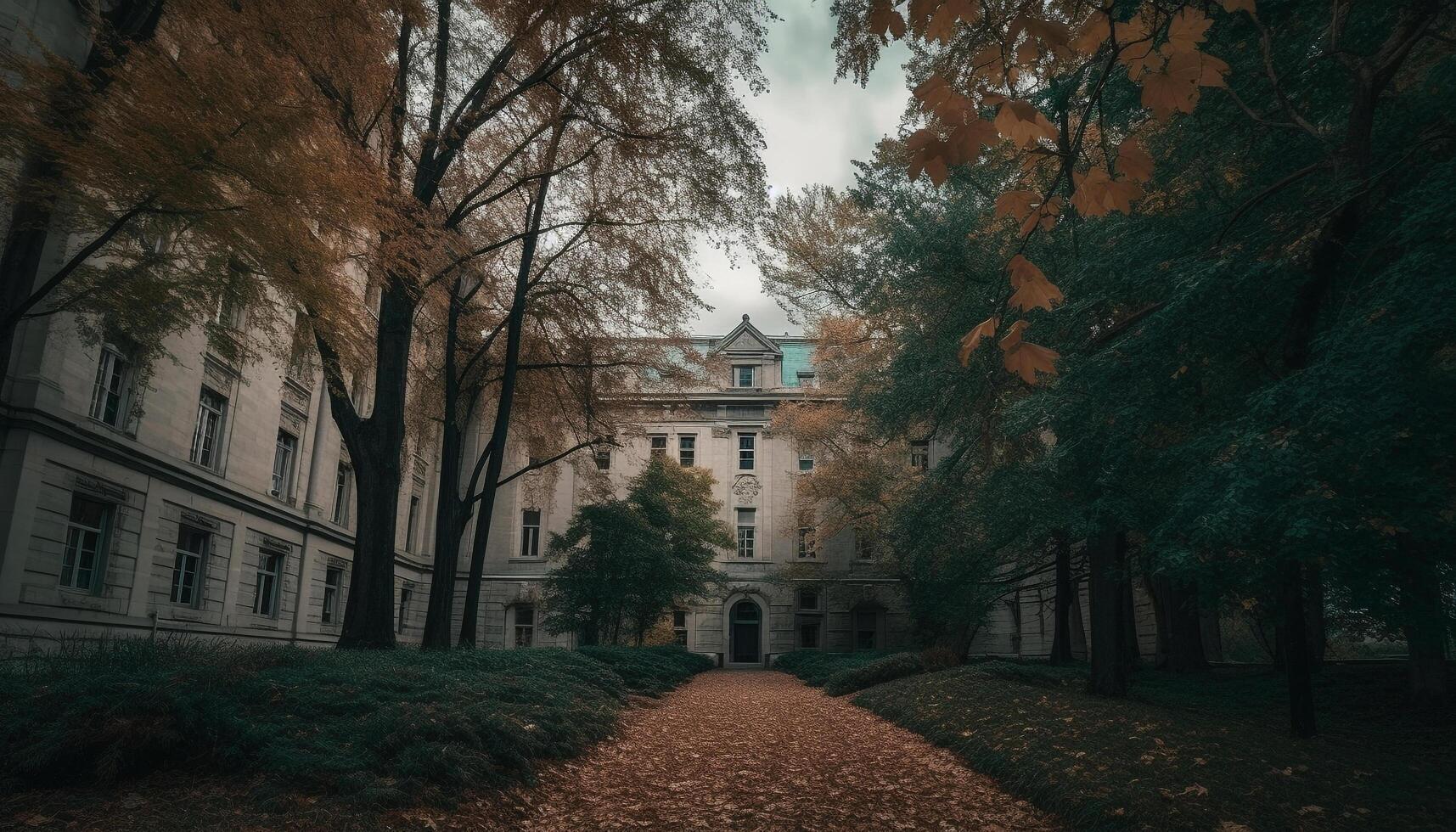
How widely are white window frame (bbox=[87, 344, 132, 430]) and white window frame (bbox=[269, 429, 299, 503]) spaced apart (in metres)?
7.21

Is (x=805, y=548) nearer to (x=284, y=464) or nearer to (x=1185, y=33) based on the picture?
(x=284, y=464)

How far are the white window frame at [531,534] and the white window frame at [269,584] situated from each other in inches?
674

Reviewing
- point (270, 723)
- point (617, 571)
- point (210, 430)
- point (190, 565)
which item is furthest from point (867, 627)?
point (270, 723)

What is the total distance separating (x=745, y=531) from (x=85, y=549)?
2926 centimetres

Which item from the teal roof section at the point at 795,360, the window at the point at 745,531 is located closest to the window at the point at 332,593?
the window at the point at 745,531

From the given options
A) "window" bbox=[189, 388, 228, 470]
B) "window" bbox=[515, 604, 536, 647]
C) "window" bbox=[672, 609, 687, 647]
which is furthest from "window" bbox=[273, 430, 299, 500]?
"window" bbox=[672, 609, 687, 647]

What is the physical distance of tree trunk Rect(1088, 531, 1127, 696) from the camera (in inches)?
463

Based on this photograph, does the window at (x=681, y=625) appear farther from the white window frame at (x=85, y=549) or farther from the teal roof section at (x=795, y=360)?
the white window frame at (x=85, y=549)

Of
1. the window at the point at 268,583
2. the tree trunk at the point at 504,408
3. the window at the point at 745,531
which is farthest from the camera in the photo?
the window at the point at 745,531

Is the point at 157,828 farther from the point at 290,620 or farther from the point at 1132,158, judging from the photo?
the point at 290,620

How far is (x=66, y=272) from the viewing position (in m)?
7.39

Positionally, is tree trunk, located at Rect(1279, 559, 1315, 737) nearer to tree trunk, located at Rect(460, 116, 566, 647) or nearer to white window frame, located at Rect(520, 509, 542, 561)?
tree trunk, located at Rect(460, 116, 566, 647)

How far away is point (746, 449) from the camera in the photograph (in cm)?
4253

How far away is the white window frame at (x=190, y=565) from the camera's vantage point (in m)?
19.3
